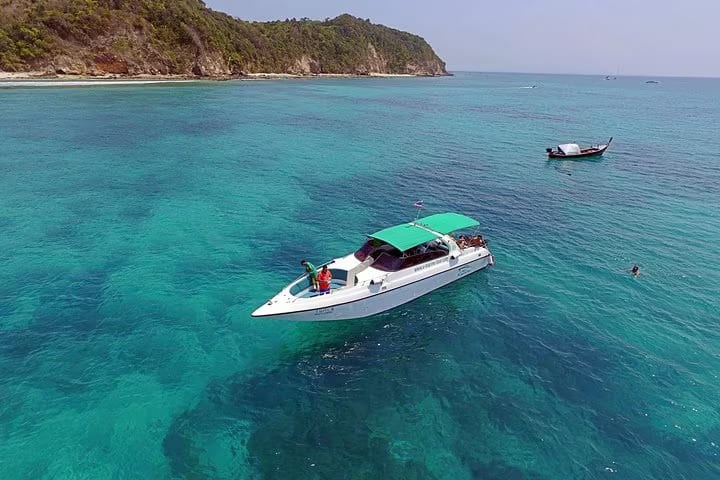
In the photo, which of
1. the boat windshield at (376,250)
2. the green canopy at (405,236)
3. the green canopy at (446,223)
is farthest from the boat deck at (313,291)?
the green canopy at (446,223)

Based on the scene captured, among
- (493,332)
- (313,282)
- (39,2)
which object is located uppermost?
(39,2)

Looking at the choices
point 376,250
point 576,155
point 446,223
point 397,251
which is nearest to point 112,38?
A: point 576,155

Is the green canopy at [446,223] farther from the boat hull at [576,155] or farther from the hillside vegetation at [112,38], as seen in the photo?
the hillside vegetation at [112,38]

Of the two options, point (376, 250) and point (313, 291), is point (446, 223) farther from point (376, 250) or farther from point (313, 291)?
point (313, 291)

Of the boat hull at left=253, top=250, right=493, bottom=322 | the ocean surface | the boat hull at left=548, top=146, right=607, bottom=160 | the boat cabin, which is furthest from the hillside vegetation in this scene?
the boat hull at left=253, top=250, right=493, bottom=322

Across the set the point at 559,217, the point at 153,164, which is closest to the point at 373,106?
the point at 153,164

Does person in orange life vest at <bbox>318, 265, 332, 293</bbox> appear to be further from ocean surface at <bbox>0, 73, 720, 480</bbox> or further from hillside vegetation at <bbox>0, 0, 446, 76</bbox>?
hillside vegetation at <bbox>0, 0, 446, 76</bbox>

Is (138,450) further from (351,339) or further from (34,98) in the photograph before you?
(34,98)
